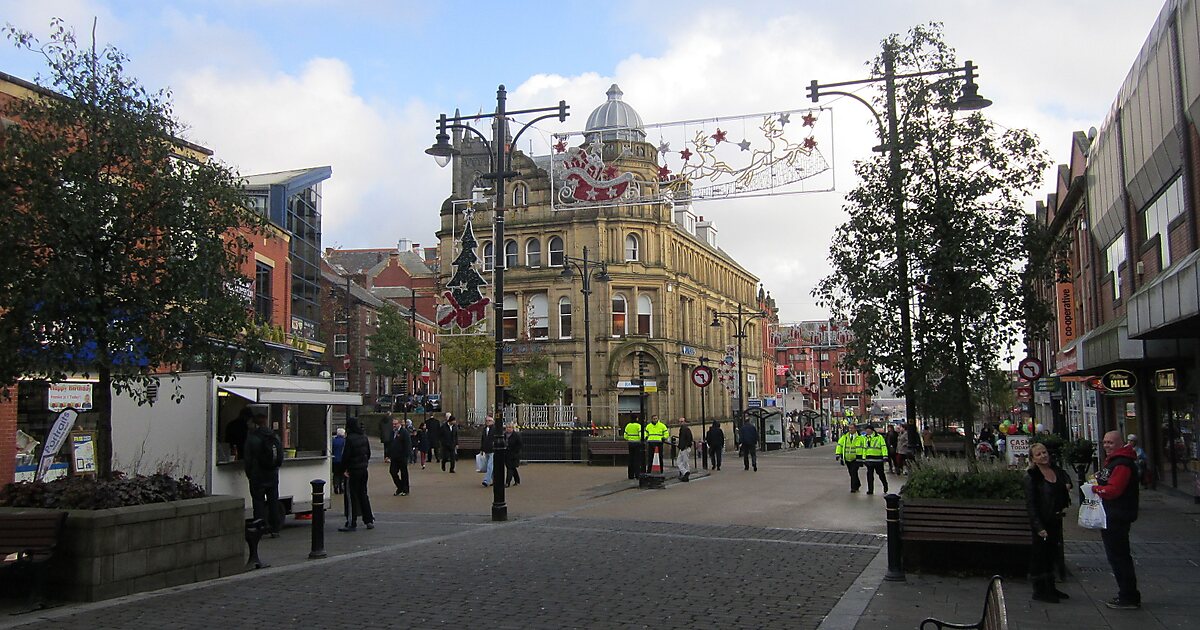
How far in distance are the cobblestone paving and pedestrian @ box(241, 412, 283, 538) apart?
2.05 metres

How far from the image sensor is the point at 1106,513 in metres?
9.00

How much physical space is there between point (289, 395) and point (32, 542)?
6.23 meters

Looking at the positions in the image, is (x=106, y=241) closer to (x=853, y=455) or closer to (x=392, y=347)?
(x=853, y=455)

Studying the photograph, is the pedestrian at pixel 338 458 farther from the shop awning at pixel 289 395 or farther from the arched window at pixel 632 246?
the arched window at pixel 632 246

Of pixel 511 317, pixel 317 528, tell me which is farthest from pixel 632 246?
pixel 317 528

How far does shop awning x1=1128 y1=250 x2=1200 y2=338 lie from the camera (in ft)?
40.1

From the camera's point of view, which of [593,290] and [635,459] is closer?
[635,459]

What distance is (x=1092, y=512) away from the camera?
9.30m

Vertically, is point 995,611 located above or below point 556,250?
below

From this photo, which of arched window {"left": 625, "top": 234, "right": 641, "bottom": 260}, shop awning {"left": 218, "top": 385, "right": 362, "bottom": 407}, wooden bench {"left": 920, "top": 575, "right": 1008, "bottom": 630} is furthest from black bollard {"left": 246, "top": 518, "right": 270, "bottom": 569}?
arched window {"left": 625, "top": 234, "right": 641, "bottom": 260}

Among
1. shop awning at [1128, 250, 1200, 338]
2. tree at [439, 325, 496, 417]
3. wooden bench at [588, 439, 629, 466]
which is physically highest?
tree at [439, 325, 496, 417]

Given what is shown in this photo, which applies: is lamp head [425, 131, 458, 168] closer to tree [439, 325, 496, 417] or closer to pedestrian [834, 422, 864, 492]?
pedestrian [834, 422, 864, 492]

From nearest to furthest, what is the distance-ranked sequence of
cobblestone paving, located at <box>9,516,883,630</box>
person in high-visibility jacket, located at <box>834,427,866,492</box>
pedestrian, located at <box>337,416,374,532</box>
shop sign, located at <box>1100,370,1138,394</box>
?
cobblestone paving, located at <box>9,516,883,630</box> → pedestrian, located at <box>337,416,374,532</box> → shop sign, located at <box>1100,370,1138,394</box> → person in high-visibility jacket, located at <box>834,427,866,492</box>

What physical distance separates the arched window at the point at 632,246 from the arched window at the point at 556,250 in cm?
372
